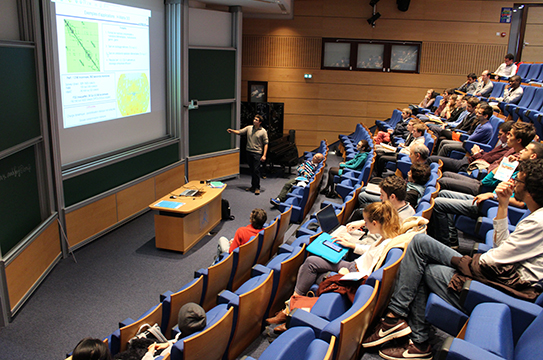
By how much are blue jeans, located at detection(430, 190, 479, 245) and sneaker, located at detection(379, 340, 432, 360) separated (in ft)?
4.63

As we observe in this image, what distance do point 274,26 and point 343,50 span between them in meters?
1.70

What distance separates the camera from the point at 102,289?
3.77 m

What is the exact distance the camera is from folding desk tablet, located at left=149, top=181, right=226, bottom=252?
4.49m

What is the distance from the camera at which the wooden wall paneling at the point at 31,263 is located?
10.9 feet

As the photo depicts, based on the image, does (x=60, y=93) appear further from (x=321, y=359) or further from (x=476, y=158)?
(x=476, y=158)

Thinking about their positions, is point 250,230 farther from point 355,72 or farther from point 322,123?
point 355,72

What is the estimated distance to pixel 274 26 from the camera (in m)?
9.46

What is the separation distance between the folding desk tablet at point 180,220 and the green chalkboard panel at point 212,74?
8.13 feet

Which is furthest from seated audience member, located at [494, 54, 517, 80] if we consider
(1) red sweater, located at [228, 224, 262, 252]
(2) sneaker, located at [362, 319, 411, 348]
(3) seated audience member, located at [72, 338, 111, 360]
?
(3) seated audience member, located at [72, 338, 111, 360]

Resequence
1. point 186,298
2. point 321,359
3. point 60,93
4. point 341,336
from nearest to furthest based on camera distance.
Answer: point 321,359
point 341,336
point 186,298
point 60,93

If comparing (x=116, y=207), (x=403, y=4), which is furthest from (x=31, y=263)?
(x=403, y=4)

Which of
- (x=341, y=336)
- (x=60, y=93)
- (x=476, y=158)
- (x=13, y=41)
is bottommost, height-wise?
(x=341, y=336)

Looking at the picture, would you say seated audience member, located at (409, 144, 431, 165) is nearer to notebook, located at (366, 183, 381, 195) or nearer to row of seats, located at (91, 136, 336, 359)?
notebook, located at (366, 183, 381, 195)

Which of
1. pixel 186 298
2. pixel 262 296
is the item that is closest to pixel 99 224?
pixel 186 298
